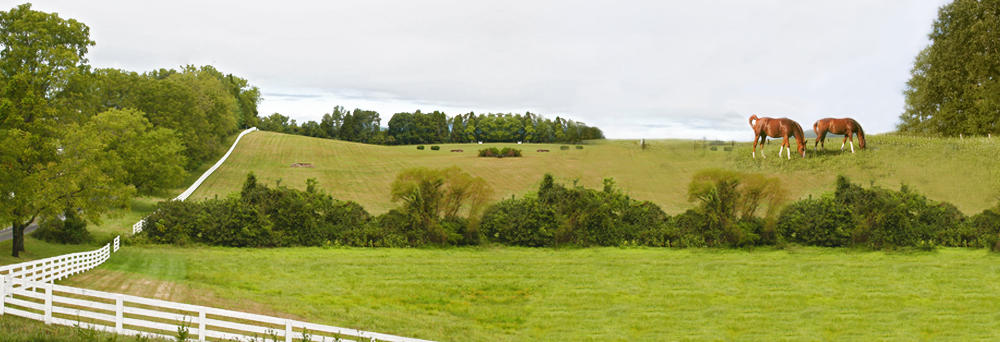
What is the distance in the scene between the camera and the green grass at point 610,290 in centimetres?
1334

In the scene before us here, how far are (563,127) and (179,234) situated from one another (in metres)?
54.7

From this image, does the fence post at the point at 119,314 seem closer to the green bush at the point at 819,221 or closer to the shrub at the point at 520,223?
the shrub at the point at 520,223

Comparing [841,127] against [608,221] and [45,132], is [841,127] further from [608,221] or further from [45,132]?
[45,132]

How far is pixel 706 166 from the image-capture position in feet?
71.3

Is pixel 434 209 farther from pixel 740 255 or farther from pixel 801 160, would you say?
pixel 801 160

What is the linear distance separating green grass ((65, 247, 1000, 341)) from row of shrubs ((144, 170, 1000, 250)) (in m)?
0.94

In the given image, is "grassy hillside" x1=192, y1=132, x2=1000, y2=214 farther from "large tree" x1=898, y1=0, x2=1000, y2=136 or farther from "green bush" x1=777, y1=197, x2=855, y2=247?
"large tree" x1=898, y1=0, x2=1000, y2=136

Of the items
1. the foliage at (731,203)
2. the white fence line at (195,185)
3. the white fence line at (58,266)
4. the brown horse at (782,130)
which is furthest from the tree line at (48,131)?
the brown horse at (782,130)

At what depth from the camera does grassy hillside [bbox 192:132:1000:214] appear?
19000mm

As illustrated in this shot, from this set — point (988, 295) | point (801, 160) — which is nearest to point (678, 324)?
point (801, 160)

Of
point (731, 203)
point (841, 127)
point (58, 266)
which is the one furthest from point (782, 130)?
point (58, 266)

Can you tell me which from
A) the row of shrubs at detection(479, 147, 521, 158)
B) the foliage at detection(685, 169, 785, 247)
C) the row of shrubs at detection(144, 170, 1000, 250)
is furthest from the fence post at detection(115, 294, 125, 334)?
the row of shrubs at detection(479, 147, 521, 158)

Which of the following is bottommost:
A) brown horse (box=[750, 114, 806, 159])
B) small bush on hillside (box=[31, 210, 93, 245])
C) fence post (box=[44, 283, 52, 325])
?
small bush on hillside (box=[31, 210, 93, 245])

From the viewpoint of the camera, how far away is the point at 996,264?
1880 cm
